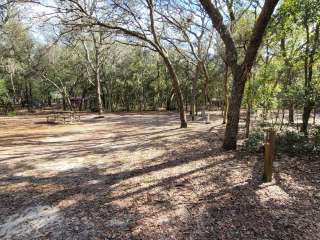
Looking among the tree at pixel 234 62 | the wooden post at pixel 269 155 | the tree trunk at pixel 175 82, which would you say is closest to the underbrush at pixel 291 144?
the tree at pixel 234 62

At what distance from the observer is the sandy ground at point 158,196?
4445 mm

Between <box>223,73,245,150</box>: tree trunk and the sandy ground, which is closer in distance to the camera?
the sandy ground

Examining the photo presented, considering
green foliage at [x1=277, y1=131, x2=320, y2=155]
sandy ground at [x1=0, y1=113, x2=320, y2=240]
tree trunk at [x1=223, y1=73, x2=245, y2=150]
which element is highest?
tree trunk at [x1=223, y1=73, x2=245, y2=150]

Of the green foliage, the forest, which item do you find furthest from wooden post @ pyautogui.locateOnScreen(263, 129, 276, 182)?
the green foliage

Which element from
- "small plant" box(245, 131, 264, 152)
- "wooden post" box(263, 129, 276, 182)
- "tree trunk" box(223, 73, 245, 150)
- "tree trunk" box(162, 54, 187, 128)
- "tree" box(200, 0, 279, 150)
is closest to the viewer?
"wooden post" box(263, 129, 276, 182)

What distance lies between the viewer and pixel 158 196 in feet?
18.6

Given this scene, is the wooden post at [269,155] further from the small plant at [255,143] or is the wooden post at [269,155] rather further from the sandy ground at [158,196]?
the small plant at [255,143]

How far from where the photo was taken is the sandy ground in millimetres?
4445

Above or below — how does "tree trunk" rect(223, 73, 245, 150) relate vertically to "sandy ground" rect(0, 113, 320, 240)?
above

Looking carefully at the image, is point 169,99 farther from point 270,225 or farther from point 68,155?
point 270,225

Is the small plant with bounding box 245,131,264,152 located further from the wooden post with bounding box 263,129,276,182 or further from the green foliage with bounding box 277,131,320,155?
the wooden post with bounding box 263,129,276,182

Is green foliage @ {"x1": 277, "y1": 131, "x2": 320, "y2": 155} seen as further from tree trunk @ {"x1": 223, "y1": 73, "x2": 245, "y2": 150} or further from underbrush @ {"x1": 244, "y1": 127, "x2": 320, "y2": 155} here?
tree trunk @ {"x1": 223, "y1": 73, "x2": 245, "y2": 150}

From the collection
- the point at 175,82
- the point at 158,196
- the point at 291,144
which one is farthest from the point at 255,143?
the point at 175,82

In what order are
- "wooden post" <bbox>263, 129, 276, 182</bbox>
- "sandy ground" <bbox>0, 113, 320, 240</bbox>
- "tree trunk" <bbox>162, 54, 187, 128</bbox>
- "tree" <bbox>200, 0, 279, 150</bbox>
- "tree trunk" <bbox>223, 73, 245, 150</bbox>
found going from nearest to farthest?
"sandy ground" <bbox>0, 113, 320, 240</bbox>
"wooden post" <bbox>263, 129, 276, 182</bbox>
"tree" <bbox>200, 0, 279, 150</bbox>
"tree trunk" <bbox>223, 73, 245, 150</bbox>
"tree trunk" <bbox>162, 54, 187, 128</bbox>
